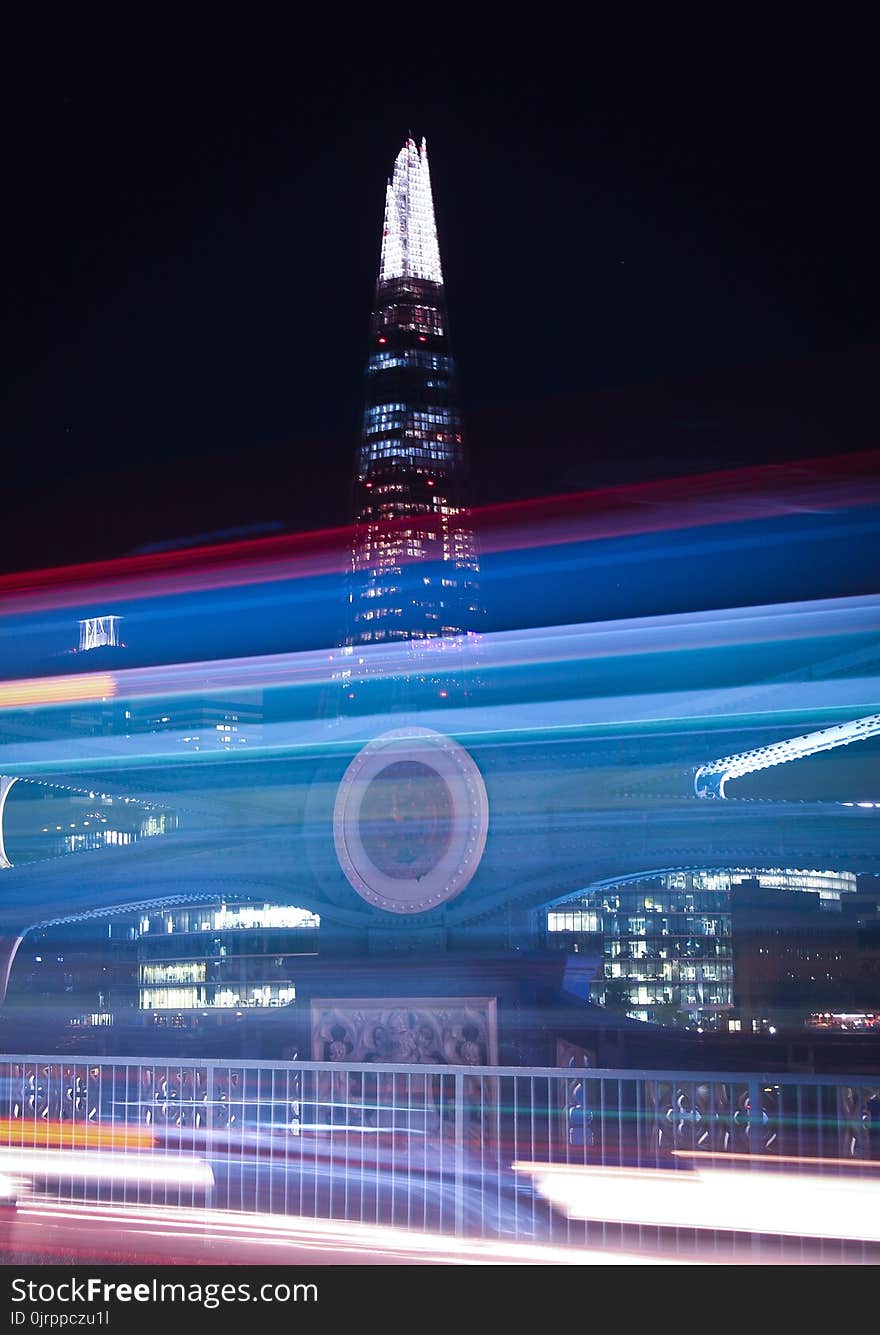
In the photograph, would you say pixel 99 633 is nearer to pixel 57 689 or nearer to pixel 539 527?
pixel 57 689

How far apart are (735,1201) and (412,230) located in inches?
1160

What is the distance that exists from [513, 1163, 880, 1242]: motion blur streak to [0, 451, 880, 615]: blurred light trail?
14.8 feet

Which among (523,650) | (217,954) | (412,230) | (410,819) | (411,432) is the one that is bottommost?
(217,954)

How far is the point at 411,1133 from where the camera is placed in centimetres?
678

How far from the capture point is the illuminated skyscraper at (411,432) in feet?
45.9

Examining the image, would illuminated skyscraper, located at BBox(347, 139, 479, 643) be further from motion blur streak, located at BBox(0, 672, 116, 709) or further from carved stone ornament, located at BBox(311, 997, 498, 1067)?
carved stone ornament, located at BBox(311, 997, 498, 1067)

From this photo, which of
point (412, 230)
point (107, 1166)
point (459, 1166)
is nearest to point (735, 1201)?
point (459, 1166)

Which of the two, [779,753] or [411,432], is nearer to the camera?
[779,753]

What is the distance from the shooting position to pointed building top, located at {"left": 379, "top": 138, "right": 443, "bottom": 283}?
27.9 meters

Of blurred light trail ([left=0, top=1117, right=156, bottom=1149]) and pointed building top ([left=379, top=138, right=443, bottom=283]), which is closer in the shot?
blurred light trail ([left=0, top=1117, right=156, bottom=1149])

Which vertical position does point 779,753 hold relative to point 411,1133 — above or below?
above

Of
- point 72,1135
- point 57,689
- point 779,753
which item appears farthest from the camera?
point 779,753

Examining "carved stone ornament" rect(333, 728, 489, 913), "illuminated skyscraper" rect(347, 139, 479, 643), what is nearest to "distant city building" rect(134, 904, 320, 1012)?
"illuminated skyscraper" rect(347, 139, 479, 643)

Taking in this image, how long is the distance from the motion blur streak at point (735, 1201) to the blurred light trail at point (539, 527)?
178 inches
